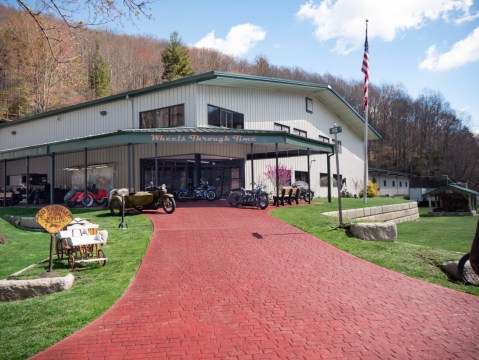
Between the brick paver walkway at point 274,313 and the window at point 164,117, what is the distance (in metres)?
11.9

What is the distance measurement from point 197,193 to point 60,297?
44.3 feet

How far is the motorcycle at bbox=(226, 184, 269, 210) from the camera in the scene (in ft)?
52.2

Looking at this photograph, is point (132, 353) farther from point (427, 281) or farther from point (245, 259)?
point (427, 281)

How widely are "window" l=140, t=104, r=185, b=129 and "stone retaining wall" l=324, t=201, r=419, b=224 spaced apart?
366 inches

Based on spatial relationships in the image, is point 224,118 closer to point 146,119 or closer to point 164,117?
point 164,117

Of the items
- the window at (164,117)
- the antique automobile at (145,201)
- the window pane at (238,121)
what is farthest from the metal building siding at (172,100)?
the antique automobile at (145,201)

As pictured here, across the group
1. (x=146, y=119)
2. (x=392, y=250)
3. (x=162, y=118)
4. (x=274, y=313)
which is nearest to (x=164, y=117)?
(x=162, y=118)

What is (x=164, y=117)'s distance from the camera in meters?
20.1

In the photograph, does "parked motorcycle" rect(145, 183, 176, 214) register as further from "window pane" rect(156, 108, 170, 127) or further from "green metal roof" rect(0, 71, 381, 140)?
"green metal roof" rect(0, 71, 381, 140)

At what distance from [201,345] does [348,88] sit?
80.9 meters

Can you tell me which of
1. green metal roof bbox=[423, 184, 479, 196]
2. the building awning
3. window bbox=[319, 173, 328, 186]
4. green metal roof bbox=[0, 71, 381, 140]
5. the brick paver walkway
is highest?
green metal roof bbox=[0, 71, 381, 140]

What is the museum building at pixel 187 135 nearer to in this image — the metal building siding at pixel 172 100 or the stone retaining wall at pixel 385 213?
the metal building siding at pixel 172 100

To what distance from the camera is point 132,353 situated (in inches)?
165

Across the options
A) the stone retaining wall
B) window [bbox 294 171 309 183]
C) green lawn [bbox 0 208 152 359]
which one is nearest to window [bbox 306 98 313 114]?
window [bbox 294 171 309 183]
